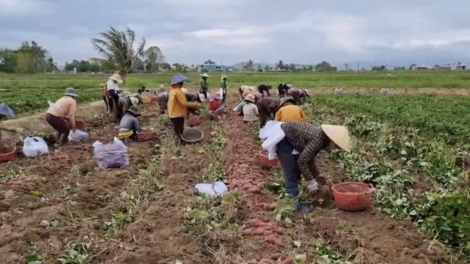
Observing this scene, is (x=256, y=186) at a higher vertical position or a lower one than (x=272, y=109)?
lower

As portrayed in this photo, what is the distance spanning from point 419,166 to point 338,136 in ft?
9.75

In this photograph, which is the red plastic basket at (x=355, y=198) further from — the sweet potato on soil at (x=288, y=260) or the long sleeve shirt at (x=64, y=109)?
the long sleeve shirt at (x=64, y=109)

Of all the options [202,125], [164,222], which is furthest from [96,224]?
[202,125]

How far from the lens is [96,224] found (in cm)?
512

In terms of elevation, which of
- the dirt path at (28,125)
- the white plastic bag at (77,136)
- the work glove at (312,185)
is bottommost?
the dirt path at (28,125)

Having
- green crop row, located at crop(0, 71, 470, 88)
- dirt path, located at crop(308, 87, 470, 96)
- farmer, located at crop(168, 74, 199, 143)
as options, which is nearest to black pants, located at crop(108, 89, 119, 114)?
farmer, located at crop(168, 74, 199, 143)

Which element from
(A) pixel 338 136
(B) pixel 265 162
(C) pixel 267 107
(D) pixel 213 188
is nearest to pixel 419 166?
(B) pixel 265 162

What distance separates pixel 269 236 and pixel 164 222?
1144 millimetres

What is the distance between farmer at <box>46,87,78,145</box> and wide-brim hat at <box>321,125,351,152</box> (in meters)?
6.06

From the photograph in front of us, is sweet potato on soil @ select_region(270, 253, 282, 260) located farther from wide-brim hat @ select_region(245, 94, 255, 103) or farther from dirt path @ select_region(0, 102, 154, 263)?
wide-brim hat @ select_region(245, 94, 255, 103)

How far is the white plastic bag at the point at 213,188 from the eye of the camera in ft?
18.9

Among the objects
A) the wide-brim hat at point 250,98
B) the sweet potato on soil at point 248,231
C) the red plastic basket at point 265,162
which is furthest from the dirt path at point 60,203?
the wide-brim hat at point 250,98

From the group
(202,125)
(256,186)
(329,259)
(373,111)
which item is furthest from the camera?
(373,111)

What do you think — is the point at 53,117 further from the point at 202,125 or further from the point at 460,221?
the point at 460,221
